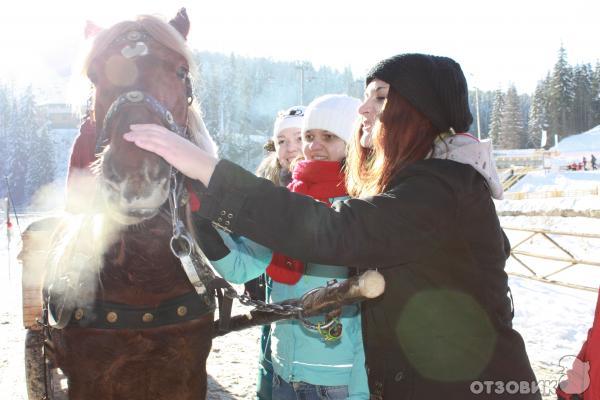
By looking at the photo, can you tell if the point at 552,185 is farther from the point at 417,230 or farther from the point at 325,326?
the point at 417,230

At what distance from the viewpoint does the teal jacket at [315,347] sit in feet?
7.61

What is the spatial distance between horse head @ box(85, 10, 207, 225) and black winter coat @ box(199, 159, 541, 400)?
29 centimetres

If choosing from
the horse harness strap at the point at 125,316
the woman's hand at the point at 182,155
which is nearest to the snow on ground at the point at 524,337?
the horse harness strap at the point at 125,316

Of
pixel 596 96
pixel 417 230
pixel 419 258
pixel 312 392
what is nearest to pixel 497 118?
pixel 596 96

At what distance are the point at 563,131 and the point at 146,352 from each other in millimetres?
79703

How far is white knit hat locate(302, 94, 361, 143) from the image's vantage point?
3.00m

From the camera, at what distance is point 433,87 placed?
165cm

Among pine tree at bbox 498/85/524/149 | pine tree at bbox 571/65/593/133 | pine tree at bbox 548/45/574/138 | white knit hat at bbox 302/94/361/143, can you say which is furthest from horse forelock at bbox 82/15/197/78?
pine tree at bbox 571/65/593/133

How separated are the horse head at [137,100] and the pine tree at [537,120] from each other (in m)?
78.5

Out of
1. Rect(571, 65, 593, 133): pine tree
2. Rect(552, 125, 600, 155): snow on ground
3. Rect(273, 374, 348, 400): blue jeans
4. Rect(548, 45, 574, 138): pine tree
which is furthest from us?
Rect(571, 65, 593, 133): pine tree

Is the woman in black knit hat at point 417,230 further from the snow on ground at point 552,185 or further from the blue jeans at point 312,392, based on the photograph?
the snow on ground at point 552,185

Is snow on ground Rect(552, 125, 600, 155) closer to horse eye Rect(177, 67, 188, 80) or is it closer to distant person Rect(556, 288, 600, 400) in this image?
distant person Rect(556, 288, 600, 400)

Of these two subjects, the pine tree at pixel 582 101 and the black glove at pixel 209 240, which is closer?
the black glove at pixel 209 240

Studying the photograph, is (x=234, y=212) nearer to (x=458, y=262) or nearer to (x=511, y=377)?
(x=458, y=262)
